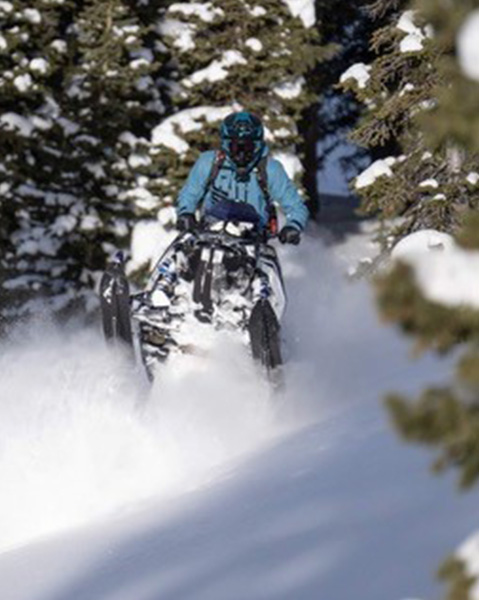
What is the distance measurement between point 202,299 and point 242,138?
4.97 feet

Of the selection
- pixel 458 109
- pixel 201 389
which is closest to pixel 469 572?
pixel 458 109

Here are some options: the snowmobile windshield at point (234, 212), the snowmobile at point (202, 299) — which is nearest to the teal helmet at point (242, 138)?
the snowmobile windshield at point (234, 212)

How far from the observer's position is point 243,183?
1143 cm

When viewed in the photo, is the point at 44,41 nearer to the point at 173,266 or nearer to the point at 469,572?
the point at 173,266

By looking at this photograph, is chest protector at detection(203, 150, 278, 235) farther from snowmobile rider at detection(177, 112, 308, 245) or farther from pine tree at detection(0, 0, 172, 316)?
pine tree at detection(0, 0, 172, 316)

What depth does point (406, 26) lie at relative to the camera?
11.9 m

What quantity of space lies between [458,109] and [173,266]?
8310 millimetres

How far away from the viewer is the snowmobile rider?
11094mm

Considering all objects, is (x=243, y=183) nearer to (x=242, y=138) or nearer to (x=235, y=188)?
(x=235, y=188)

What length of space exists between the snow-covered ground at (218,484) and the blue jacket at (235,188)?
1460mm

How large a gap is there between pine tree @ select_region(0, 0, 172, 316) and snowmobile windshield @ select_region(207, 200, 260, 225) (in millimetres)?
12856

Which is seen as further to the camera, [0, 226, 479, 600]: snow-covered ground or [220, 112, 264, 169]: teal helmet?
[220, 112, 264, 169]: teal helmet

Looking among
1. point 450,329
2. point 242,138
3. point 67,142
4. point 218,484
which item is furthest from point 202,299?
point 67,142

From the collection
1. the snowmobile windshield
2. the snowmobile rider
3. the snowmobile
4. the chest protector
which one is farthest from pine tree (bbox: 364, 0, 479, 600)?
the chest protector
